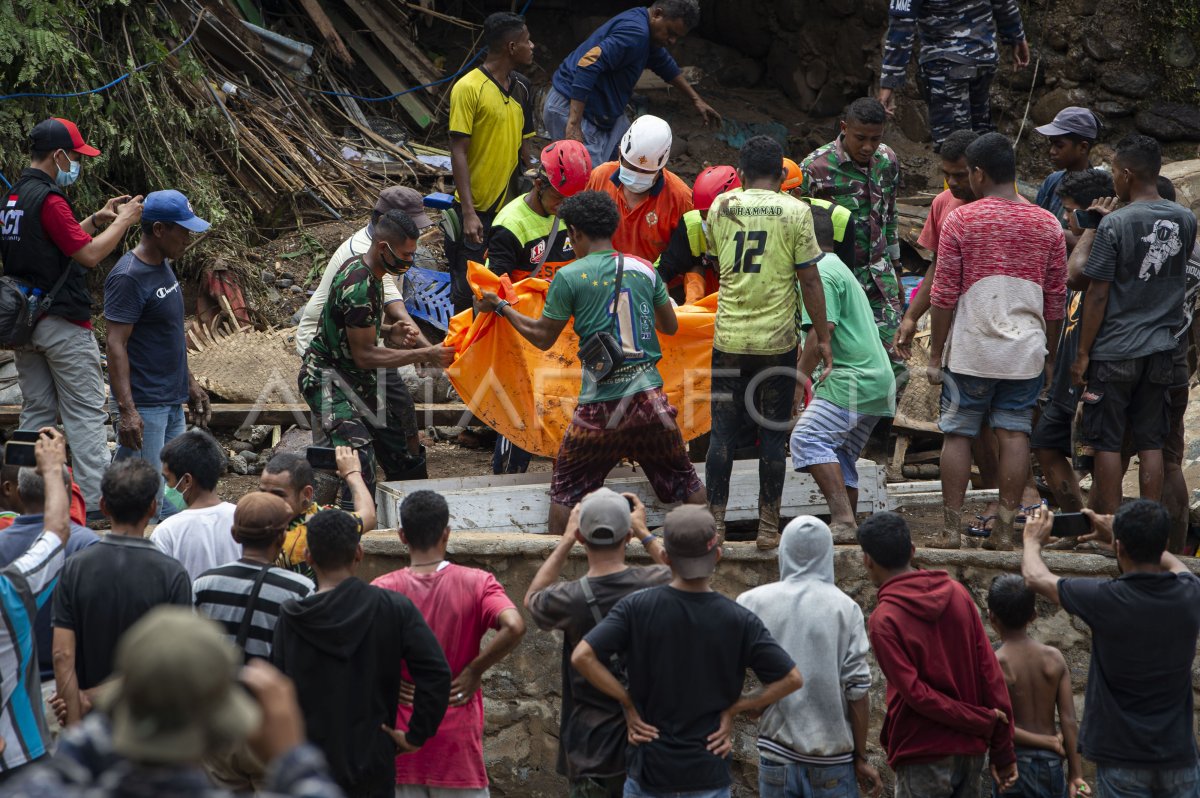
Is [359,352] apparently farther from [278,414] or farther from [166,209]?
[278,414]

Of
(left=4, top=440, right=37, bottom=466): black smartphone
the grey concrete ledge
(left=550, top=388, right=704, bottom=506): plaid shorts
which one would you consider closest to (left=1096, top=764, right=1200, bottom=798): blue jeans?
the grey concrete ledge

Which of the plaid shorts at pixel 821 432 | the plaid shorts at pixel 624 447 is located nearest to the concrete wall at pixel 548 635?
the plaid shorts at pixel 624 447

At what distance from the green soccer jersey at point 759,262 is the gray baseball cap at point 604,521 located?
71.4 inches

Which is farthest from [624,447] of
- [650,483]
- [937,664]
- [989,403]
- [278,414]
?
[278,414]

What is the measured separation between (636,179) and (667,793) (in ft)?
12.0

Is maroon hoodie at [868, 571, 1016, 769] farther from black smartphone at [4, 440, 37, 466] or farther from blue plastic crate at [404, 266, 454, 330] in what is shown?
blue plastic crate at [404, 266, 454, 330]

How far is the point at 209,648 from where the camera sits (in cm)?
207

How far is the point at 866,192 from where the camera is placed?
278 inches

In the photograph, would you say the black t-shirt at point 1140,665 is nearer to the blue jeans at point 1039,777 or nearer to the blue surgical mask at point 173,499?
the blue jeans at point 1039,777

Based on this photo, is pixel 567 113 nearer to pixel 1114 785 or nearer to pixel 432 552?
pixel 432 552

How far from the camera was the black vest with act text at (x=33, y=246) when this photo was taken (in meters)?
6.49

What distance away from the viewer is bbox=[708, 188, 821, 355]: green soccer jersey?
18.7 ft

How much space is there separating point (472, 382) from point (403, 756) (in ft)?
8.52

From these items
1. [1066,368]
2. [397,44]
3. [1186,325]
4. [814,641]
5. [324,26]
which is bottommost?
[814,641]
